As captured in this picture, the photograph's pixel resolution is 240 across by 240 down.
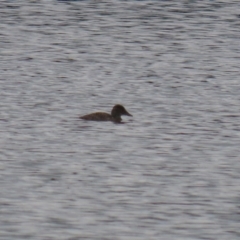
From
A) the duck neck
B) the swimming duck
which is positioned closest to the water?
the swimming duck

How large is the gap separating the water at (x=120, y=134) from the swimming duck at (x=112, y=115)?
138 millimetres

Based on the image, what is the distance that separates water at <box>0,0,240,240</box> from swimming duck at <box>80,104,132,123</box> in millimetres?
138

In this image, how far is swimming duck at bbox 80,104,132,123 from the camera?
20672 mm

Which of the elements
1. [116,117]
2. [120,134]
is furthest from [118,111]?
[120,134]

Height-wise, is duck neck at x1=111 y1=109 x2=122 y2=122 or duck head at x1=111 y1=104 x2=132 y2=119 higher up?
duck head at x1=111 y1=104 x2=132 y2=119

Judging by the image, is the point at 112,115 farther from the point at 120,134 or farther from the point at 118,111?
the point at 120,134

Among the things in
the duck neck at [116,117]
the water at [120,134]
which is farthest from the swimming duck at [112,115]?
the water at [120,134]

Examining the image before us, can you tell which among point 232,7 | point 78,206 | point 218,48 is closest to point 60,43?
point 218,48

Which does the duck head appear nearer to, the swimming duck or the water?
the swimming duck

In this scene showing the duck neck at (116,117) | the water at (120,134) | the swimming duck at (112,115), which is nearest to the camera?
the water at (120,134)

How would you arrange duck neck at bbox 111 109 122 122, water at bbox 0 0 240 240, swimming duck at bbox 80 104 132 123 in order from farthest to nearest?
duck neck at bbox 111 109 122 122 → swimming duck at bbox 80 104 132 123 → water at bbox 0 0 240 240

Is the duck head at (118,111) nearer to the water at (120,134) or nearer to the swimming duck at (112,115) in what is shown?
the swimming duck at (112,115)

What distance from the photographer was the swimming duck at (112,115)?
67.8 ft

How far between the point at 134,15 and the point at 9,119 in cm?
1989
